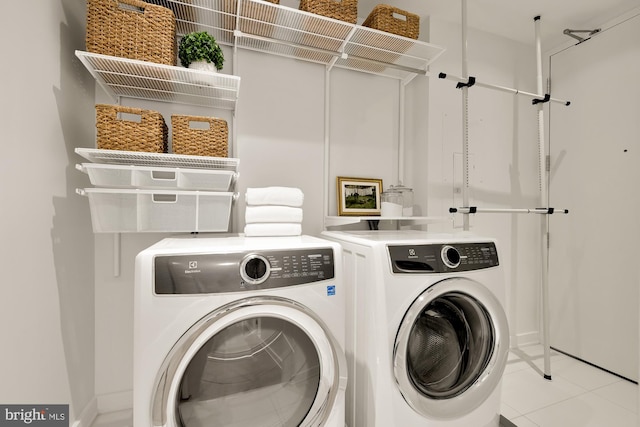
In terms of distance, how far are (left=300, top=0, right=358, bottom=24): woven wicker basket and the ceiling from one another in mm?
470

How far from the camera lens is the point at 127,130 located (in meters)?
1.25

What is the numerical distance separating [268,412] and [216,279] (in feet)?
1.77

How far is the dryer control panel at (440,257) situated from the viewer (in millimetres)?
1242

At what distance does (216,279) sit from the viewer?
98cm

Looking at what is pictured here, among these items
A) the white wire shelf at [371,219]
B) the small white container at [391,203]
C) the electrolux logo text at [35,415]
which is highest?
the small white container at [391,203]

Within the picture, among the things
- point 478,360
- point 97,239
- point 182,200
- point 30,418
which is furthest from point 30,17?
point 478,360

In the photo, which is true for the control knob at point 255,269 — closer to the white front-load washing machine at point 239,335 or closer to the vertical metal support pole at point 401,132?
the white front-load washing machine at point 239,335

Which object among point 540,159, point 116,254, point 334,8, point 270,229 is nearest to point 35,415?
point 116,254

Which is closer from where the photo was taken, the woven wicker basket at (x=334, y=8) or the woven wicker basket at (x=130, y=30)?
the woven wicker basket at (x=130, y=30)

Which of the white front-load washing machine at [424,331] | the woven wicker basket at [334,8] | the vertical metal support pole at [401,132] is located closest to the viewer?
the white front-load washing machine at [424,331]

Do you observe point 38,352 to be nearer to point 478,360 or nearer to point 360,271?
point 360,271

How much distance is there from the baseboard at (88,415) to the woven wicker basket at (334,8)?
233 cm

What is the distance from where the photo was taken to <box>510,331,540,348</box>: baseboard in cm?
244

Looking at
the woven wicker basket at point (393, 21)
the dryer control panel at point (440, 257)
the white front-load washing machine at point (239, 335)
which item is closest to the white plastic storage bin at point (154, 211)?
the white front-load washing machine at point (239, 335)
